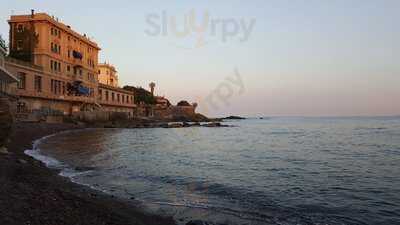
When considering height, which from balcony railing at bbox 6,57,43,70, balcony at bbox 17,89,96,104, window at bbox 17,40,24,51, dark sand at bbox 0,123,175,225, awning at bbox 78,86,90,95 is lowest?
dark sand at bbox 0,123,175,225

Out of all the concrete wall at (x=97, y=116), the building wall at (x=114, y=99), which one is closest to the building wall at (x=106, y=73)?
the building wall at (x=114, y=99)

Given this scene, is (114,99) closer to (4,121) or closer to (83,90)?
(83,90)

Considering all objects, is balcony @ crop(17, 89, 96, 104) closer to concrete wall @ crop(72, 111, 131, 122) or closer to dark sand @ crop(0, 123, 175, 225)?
concrete wall @ crop(72, 111, 131, 122)

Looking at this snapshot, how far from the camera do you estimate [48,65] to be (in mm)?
66500

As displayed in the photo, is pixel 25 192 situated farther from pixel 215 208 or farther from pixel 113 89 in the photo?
pixel 113 89

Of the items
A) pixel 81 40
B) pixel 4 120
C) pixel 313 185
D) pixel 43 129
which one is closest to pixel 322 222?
pixel 313 185

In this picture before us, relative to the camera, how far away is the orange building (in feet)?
197

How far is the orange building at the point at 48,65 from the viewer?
59.9 meters

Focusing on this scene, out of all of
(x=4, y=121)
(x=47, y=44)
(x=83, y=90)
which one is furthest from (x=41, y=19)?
(x=4, y=121)

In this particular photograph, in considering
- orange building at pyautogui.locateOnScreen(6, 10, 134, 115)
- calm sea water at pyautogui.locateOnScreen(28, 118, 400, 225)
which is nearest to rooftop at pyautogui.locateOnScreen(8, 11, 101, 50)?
orange building at pyautogui.locateOnScreen(6, 10, 134, 115)

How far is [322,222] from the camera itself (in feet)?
37.7

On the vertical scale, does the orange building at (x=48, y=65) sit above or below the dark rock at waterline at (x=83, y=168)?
above

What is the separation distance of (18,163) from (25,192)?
7600mm

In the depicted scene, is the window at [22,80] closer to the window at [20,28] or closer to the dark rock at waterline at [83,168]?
the window at [20,28]
